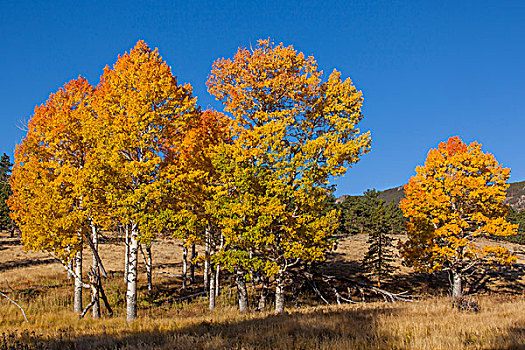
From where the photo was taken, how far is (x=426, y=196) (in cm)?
2416

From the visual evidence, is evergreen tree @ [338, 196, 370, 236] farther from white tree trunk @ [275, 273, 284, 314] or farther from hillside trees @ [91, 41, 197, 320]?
hillside trees @ [91, 41, 197, 320]

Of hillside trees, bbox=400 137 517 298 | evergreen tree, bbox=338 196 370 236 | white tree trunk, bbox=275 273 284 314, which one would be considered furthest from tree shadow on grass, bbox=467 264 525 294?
evergreen tree, bbox=338 196 370 236

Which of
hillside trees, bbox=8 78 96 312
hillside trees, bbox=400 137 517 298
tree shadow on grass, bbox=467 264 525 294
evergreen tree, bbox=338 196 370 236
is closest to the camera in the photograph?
hillside trees, bbox=8 78 96 312

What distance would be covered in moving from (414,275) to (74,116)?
125 ft

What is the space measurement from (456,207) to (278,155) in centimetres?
1704

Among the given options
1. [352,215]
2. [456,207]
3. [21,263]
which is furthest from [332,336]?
[352,215]

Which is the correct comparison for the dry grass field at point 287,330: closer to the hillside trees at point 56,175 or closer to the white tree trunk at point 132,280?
the white tree trunk at point 132,280

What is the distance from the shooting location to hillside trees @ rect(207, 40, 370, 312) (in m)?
13.1

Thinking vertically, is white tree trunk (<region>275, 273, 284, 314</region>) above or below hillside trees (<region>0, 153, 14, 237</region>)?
below

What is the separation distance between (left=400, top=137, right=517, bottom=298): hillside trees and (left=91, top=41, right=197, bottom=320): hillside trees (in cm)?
1795

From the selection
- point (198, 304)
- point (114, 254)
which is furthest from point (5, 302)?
point (114, 254)

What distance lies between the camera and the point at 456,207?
80.1 ft

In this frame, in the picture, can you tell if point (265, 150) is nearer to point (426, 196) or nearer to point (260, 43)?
Result: point (260, 43)

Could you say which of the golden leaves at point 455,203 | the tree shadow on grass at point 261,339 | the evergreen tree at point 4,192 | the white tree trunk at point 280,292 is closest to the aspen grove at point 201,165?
the white tree trunk at point 280,292
